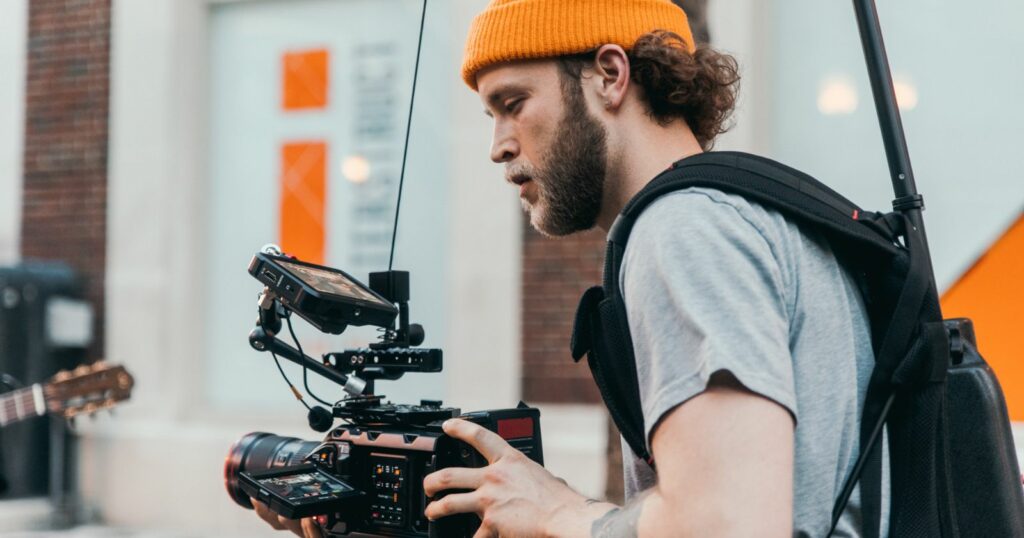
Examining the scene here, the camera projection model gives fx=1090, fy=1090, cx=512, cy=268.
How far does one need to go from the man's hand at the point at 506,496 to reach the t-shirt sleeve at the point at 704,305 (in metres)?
0.25

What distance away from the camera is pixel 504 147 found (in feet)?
5.79

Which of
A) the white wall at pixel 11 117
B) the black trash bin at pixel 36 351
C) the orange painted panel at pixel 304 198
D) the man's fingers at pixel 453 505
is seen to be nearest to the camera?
the man's fingers at pixel 453 505

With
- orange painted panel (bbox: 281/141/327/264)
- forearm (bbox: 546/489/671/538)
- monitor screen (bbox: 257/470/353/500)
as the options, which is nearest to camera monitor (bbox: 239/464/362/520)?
monitor screen (bbox: 257/470/353/500)

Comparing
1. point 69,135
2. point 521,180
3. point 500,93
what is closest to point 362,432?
point 521,180

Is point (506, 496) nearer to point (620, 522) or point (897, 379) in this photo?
point (620, 522)

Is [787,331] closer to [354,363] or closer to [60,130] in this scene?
[354,363]

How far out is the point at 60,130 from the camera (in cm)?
737

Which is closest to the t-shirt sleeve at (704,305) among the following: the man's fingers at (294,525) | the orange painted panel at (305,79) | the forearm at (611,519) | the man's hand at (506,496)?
the forearm at (611,519)

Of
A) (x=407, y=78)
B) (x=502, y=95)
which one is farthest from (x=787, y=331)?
(x=407, y=78)

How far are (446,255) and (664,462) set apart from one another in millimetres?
5312

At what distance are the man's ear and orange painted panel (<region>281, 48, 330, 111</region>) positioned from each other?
550 cm

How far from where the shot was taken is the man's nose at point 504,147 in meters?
1.76

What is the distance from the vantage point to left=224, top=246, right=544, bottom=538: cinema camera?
1.78 metres

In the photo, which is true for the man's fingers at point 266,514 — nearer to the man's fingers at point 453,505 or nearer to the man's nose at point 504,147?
the man's fingers at point 453,505
